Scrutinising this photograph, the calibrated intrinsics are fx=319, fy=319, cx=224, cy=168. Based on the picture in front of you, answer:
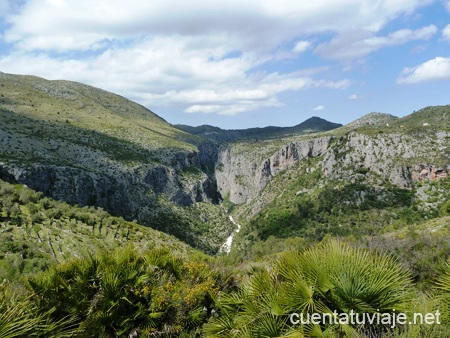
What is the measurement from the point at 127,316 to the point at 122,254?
5.42 feet

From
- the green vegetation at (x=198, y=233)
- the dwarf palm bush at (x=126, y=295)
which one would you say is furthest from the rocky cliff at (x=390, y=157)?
the dwarf palm bush at (x=126, y=295)

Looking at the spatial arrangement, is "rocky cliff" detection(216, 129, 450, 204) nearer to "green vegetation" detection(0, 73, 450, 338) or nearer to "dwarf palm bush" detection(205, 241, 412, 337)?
"green vegetation" detection(0, 73, 450, 338)

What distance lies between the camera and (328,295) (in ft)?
17.5

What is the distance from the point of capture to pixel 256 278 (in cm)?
660

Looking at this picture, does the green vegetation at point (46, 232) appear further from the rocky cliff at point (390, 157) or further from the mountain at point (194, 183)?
the rocky cliff at point (390, 157)

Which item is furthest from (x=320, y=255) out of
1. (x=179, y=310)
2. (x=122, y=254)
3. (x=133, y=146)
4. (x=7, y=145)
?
(x=133, y=146)

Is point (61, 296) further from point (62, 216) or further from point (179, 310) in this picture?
point (62, 216)

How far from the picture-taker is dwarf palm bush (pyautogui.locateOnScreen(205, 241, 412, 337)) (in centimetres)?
504

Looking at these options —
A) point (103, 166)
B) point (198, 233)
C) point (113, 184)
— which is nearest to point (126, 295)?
point (113, 184)

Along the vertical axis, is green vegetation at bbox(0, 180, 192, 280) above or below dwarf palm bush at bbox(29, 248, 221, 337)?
below

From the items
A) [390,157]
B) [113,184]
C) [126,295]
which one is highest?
[390,157]

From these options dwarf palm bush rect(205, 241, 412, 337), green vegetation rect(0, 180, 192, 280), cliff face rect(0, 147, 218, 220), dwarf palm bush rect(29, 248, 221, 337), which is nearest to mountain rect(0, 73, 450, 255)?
cliff face rect(0, 147, 218, 220)

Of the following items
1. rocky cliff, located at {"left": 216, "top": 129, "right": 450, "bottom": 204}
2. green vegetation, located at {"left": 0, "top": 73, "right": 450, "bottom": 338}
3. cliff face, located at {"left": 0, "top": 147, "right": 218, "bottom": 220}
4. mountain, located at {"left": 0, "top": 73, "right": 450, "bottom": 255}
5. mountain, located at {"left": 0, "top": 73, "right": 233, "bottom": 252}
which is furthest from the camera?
rocky cliff, located at {"left": 216, "top": 129, "right": 450, "bottom": 204}

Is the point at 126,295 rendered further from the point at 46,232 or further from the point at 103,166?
the point at 103,166
